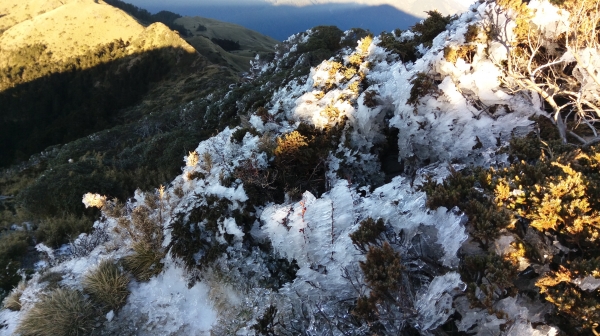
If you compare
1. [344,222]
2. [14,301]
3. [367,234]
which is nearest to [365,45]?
[344,222]

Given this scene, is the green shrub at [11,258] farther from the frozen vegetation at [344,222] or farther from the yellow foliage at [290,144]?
the yellow foliage at [290,144]

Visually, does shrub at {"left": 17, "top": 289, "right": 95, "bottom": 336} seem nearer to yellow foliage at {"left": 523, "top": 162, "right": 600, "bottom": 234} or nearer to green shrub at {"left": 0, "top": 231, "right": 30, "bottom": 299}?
green shrub at {"left": 0, "top": 231, "right": 30, "bottom": 299}

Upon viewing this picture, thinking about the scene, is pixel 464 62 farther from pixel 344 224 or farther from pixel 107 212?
pixel 107 212

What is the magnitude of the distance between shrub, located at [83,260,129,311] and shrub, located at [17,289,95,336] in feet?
0.65

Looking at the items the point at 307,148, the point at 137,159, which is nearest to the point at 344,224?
the point at 307,148

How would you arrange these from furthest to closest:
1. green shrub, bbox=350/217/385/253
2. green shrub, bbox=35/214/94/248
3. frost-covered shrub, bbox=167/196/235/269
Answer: green shrub, bbox=35/214/94/248 < frost-covered shrub, bbox=167/196/235/269 < green shrub, bbox=350/217/385/253

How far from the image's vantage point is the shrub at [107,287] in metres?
5.05

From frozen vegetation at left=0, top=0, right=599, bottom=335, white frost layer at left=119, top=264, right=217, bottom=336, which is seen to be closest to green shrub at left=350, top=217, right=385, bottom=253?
frozen vegetation at left=0, top=0, right=599, bottom=335

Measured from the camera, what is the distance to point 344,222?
13.8ft

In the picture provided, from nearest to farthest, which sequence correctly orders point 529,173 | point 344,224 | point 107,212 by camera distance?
point 529,173, point 344,224, point 107,212

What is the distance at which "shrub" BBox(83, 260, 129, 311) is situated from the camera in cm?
505

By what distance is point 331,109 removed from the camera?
695cm

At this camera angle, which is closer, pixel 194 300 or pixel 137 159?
pixel 194 300

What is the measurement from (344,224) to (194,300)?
8.23 feet
